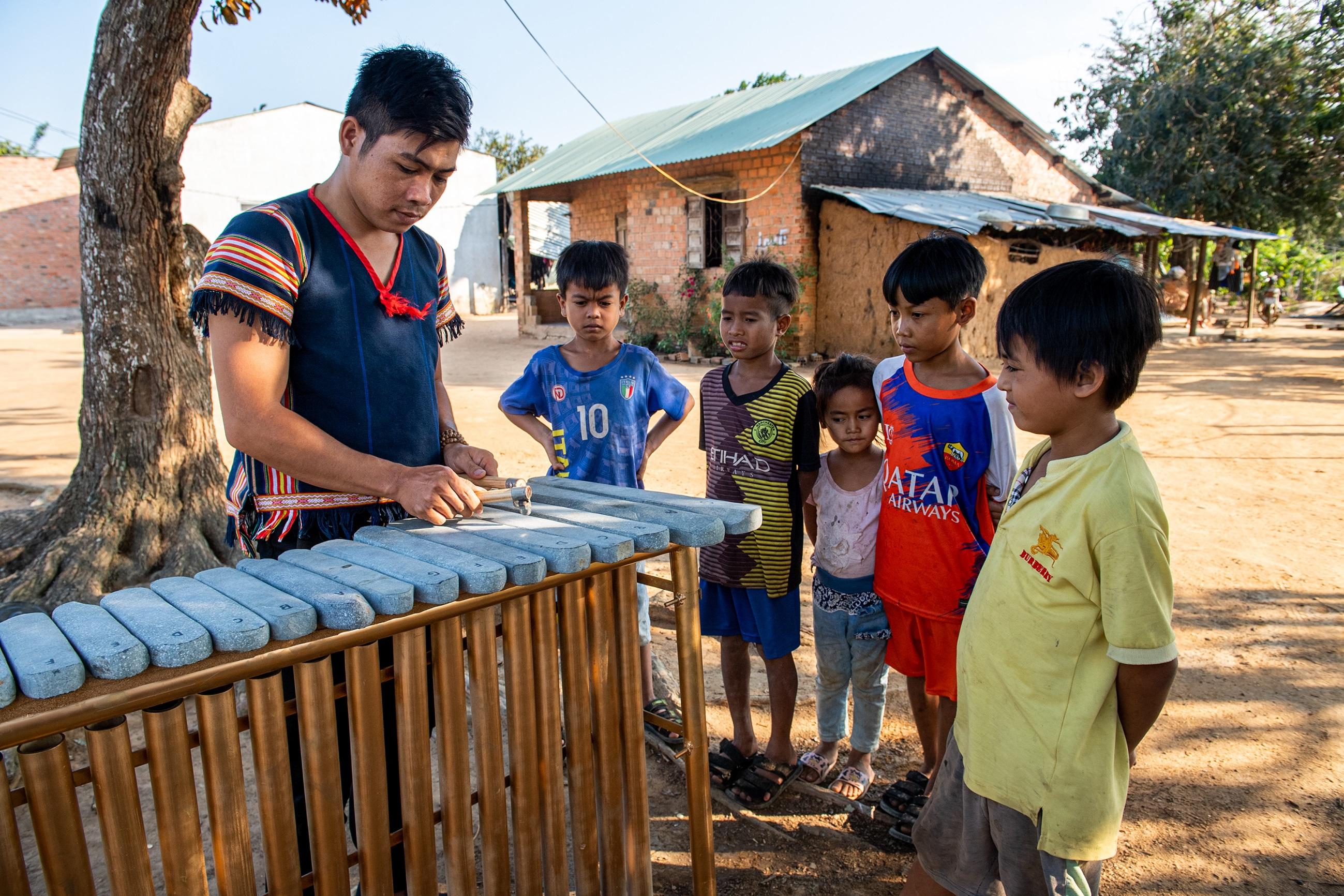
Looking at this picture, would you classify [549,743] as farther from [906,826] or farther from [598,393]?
[598,393]

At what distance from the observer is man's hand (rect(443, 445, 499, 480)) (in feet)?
6.91

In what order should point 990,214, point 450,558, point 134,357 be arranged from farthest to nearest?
point 990,214, point 134,357, point 450,558

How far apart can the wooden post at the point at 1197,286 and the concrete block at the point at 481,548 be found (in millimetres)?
19102

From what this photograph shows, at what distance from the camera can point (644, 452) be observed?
124 inches

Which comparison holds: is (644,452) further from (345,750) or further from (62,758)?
(62,758)

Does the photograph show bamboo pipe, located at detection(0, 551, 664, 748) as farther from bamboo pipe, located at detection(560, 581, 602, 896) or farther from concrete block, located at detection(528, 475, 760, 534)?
concrete block, located at detection(528, 475, 760, 534)

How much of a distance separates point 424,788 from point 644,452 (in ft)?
5.62

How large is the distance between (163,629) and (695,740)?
50.0 inches

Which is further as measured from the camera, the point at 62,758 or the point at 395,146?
the point at 395,146

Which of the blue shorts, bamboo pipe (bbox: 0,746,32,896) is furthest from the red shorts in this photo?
bamboo pipe (bbox: 0,746,32,896)

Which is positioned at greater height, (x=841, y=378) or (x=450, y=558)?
(x=841, y=378)

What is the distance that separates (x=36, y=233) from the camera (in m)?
24.8

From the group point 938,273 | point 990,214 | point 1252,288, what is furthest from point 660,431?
point 1252,288

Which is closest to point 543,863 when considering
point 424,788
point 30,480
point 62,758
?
point 424,788
